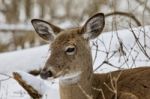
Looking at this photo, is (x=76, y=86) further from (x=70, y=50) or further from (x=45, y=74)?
(x=45, y=74)

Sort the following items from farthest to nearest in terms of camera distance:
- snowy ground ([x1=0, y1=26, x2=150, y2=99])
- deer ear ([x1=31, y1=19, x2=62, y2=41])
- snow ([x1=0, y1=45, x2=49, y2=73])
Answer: snow ([x1=0, y1=45, x2=49, y2=73])
snowy ground ([x1=0, y1=26, x2=150, y2=99])
deer ear ([x1=31, y1=19, x2=62, y2=41])

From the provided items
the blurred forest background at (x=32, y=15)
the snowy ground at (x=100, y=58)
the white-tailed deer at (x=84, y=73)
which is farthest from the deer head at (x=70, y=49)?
the blurred forest background at (x=32, y=15)

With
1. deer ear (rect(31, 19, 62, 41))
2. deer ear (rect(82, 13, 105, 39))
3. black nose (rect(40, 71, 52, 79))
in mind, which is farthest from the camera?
deer ear (rect(31, 19, 62, 41))

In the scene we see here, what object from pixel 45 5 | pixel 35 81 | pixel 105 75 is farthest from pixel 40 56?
pixel 45 5

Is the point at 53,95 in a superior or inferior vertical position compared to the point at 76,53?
inferior

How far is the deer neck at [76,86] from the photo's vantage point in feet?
23.7

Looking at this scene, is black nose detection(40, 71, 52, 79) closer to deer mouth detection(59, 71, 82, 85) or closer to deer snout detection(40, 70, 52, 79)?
deer snout detection(40, 70, 52, 79)

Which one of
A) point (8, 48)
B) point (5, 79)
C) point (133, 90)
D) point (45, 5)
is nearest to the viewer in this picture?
point (133, 90)

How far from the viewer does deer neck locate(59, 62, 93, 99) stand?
7.23 metres

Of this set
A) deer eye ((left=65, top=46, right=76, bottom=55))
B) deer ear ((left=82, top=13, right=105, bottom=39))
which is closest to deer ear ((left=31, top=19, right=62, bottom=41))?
deer ear ((left=82, top=13, right=105, bottom=39))

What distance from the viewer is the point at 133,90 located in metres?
7.11

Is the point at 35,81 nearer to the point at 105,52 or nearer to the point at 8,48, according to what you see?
the point at 105,52

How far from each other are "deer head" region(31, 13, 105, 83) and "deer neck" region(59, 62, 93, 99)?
31 mm

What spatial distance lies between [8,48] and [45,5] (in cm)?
251
